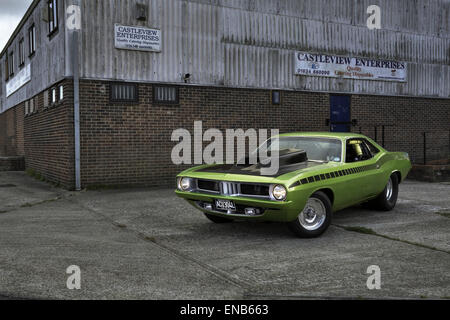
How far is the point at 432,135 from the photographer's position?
17.3 m

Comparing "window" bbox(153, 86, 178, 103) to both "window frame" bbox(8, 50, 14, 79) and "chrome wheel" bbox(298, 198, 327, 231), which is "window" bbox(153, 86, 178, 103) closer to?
"chrome wheel" bbox(298, 198, 327, 231)

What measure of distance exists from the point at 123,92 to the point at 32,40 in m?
6.07

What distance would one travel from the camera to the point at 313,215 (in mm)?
6156

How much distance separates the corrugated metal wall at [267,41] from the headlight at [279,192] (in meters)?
7.44

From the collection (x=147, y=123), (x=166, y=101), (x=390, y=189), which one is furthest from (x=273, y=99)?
(x=390, y=189)

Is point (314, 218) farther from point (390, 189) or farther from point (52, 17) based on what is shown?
point (52, 17)

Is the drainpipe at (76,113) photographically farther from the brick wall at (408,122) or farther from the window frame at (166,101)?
the brick wall at (408,122)

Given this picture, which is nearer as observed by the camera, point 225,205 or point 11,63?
point 225,205

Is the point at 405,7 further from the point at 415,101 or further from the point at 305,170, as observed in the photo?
the point at 305,170

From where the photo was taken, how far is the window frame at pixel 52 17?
479 inches

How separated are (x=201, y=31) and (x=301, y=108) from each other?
4.14 m

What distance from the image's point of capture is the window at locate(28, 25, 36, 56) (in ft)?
50.4

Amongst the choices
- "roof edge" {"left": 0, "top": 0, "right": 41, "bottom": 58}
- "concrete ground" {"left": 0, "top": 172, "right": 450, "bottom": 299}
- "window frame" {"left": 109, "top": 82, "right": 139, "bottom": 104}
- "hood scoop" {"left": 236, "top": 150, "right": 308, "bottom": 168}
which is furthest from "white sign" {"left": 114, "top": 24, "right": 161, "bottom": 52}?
"hood scoop" {"left": 236, "top": 150, "right": 308, "bottom": 168}

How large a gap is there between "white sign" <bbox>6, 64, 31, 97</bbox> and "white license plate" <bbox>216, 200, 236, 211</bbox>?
12794mm
